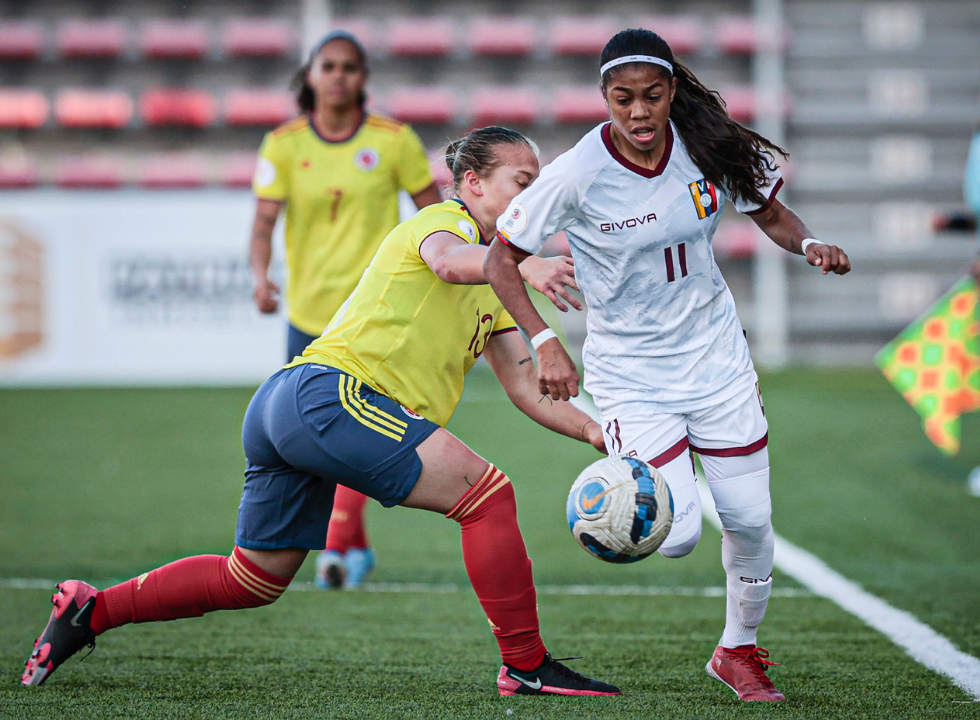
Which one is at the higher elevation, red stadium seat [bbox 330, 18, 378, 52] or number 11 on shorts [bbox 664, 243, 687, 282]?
red stadium seat [bbox 330, 18, 378, 52]

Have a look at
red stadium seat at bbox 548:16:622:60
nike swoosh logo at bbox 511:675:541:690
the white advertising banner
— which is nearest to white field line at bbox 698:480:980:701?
nike swoosh logo at bbox 511:675:541:690

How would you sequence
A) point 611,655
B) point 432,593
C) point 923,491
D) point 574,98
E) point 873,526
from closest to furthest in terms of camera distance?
point 611,655 → point 432,593 → point 873,526 → point 923,491 → point 574,98

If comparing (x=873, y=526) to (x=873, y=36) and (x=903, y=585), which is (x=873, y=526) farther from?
(x=873, y=36)

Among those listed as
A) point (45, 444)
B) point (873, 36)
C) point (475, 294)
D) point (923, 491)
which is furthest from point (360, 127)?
point (873, 36)

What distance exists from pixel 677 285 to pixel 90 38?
125ft

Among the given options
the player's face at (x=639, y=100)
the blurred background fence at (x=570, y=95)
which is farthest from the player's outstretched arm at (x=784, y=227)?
the blurred background fence at (x=570, y=95)

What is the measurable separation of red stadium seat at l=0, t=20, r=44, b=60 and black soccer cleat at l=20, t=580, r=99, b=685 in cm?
3852

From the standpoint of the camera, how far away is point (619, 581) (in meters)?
5.76

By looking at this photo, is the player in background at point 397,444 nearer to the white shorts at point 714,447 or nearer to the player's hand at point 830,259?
A: the white shorts at point 714,447

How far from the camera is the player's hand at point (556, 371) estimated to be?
10.3 ft

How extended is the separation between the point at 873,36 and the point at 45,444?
34256mm

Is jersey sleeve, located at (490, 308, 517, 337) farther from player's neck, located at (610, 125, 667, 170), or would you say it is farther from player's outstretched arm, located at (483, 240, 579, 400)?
player's neck, located at (610, 125, 667, 170)

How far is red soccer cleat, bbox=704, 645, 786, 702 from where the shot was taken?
11.7ft

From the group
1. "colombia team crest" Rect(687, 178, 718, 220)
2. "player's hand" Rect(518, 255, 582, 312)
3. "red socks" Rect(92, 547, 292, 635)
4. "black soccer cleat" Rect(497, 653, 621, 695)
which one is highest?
"colombia team crest" Rect(687, 178, 718, 220)
